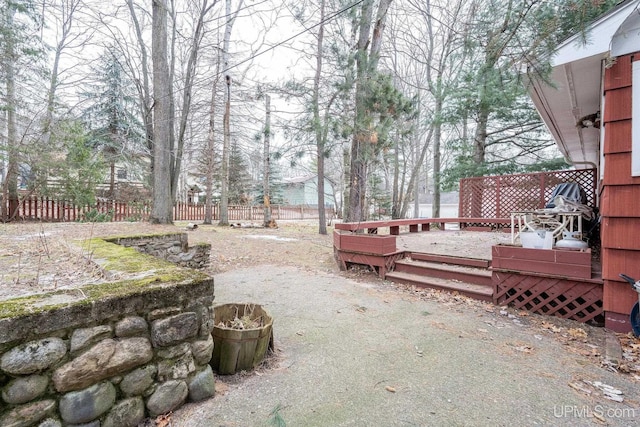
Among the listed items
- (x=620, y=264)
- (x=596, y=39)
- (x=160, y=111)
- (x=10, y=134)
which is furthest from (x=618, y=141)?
(x=10, y=134)

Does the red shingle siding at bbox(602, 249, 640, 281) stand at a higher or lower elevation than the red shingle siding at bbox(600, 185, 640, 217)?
lower

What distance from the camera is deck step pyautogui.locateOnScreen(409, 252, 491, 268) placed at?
176 inches

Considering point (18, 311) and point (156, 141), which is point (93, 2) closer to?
point (156, 141)

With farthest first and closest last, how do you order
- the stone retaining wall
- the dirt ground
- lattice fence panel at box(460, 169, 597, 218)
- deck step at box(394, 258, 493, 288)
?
lattice fence panel at box(460, 169, 597, 218) → deck step at box(394, 258, 493, 288) → the dirt ground → the stone retaining wall

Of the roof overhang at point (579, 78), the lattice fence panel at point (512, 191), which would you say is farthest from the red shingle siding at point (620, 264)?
the lattice fence panel at point (512, 191)

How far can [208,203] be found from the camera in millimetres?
12992

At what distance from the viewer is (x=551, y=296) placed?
11.1 feet

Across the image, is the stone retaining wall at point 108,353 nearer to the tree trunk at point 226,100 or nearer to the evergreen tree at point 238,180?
the tree trunk at point 226,100

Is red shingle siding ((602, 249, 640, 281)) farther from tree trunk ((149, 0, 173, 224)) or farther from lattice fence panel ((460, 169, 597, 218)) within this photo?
tree trunk ((149, 0, 173, 224))

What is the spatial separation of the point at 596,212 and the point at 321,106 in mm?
6162

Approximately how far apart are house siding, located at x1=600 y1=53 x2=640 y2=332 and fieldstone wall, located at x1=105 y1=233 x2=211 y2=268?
577cm

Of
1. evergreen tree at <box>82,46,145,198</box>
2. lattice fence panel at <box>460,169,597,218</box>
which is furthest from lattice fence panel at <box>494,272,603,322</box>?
evergreen tree at <box>82,46,145,198</box>

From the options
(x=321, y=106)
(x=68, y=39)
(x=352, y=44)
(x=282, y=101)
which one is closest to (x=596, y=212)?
(x=321, y=106)

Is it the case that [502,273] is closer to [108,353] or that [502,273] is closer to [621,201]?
[621,201]
